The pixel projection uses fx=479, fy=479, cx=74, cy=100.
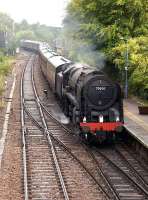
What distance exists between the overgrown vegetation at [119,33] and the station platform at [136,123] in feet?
7.74

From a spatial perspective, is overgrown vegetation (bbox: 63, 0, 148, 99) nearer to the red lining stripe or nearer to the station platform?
the station platform

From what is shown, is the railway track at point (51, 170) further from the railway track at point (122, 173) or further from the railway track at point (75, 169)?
the railway track at point (122, 173)

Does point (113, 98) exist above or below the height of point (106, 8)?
below

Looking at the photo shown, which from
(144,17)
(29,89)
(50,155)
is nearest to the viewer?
(50,155)

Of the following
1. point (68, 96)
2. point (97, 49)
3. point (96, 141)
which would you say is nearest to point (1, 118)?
point (68, 96)

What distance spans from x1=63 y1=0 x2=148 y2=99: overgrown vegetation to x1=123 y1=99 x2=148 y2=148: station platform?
7.74 feet

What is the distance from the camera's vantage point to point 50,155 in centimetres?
1820

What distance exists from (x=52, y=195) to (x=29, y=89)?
2580 centimetres

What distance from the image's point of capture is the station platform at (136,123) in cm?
1839

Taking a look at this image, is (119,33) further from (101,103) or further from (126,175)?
(126,175)

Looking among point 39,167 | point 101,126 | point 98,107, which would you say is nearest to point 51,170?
point 39,167

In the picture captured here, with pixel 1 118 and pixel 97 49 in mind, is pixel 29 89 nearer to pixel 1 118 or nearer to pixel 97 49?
pixel 97 49

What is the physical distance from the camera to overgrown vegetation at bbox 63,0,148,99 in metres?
30.1

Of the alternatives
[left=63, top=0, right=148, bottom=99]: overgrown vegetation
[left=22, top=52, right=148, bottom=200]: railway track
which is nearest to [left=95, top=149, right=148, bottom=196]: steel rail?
[left=22, top=52, right=148, bottom=200]: railway track
